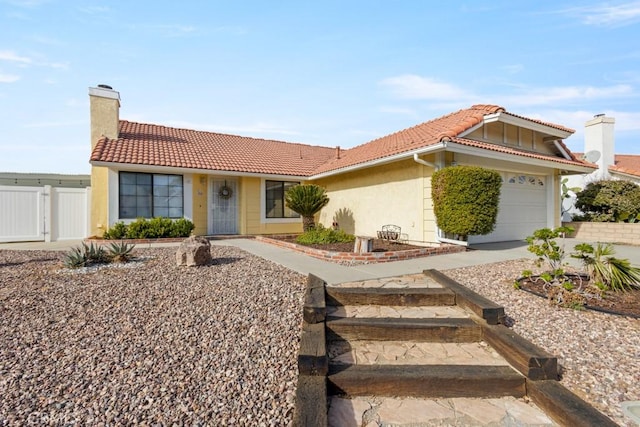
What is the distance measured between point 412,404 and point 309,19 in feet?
27.1

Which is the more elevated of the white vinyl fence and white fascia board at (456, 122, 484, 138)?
white fascia board at (456, 122, 484, 138)

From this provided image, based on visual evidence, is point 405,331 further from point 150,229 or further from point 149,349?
point 150,229

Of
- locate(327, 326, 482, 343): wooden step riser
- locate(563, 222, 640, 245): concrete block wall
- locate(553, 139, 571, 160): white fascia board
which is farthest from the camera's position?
locate(553, 139, 571, 160): white fascia board

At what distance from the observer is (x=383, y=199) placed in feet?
34.9

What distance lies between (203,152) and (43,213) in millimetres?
6011

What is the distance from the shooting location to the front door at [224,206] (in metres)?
12.9

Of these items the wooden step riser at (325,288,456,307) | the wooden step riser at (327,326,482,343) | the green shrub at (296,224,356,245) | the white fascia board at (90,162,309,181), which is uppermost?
the white fascia board at (90,162,309,181)

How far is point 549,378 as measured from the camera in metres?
2.57

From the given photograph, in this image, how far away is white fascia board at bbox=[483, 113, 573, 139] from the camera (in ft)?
31.5

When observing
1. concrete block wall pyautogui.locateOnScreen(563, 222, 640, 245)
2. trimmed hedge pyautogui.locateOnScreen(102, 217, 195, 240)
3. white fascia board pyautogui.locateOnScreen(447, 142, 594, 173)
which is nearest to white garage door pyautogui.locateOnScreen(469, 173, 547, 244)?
white fascia board pyautogui.locateOnScreen(447, 142, 594, 173)

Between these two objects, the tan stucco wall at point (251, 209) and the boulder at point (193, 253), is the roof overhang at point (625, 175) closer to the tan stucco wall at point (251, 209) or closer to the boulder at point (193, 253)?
the tan stucco wall at point (251, 209)

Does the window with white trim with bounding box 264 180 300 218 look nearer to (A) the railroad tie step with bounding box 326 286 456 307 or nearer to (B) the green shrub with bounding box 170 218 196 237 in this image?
(B) the green shrub with bounding box 170 218 196 237

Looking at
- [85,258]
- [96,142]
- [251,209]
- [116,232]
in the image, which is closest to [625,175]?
[251,209]

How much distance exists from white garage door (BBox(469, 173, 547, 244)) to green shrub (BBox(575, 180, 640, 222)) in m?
2.09
